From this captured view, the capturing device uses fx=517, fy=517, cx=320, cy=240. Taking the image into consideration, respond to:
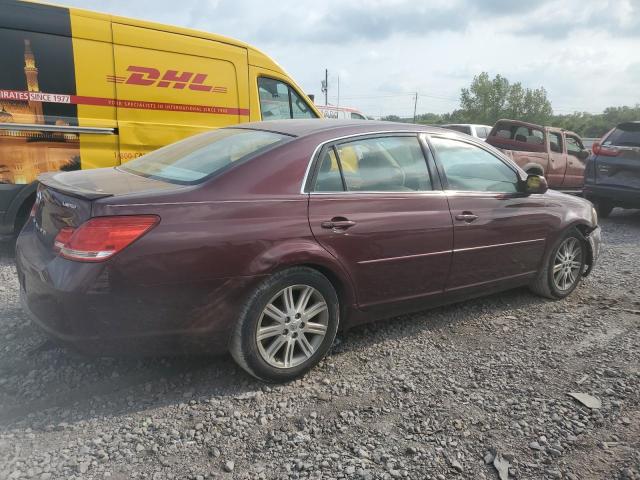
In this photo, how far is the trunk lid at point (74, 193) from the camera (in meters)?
2.58

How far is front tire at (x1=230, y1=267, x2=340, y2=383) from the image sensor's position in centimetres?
286

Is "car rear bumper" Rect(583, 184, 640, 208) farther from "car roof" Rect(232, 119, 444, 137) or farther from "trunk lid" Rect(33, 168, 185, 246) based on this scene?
"trunk lid" Rect(33, 168, 185, 246)

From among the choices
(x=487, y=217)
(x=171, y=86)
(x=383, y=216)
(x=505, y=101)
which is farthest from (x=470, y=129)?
(x=505, y=101)

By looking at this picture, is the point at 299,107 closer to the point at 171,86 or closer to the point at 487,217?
the point at 171,86

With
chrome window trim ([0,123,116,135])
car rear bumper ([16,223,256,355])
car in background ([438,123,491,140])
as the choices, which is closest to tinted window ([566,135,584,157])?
car in background ([438,123,491,140])

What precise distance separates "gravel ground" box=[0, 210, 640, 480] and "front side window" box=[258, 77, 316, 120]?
3.85 metres

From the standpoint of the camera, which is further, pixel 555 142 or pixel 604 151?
pixel 555 142

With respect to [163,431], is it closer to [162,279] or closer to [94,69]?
[162,279]

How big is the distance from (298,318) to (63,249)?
1305mm

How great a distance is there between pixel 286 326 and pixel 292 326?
41 mm

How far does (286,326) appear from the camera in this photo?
2994 millimetres

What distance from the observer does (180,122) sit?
6082 millimetres

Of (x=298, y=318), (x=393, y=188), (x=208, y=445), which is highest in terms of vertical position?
(x=393, y=188)

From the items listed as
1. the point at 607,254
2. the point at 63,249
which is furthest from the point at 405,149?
the point at 607,254
